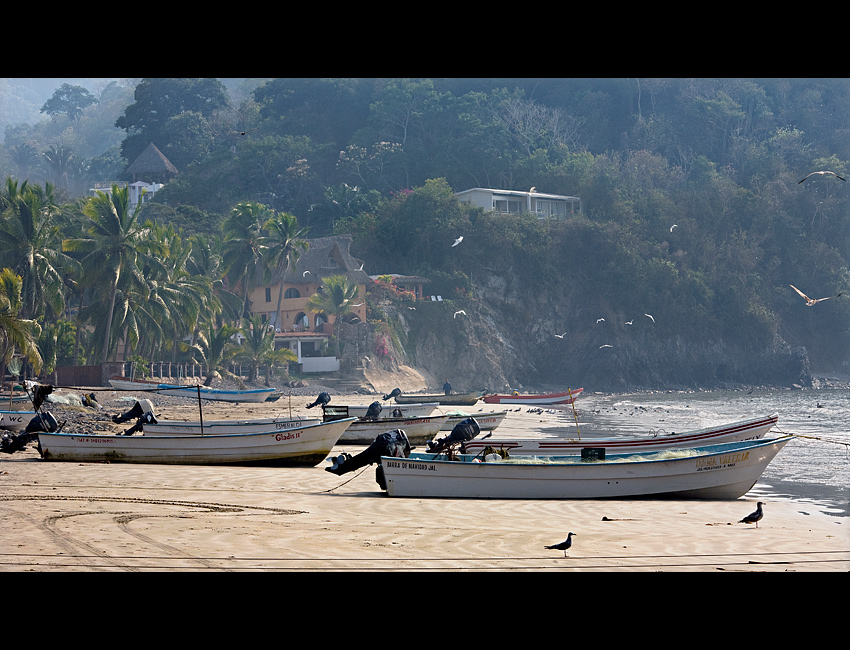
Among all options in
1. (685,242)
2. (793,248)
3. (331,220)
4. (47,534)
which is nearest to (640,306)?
(685,242)

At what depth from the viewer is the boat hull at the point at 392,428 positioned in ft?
73.6

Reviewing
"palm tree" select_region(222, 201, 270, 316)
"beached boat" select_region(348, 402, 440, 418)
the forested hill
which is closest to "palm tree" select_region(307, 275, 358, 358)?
the forested hill

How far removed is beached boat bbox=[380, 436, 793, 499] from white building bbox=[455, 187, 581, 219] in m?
55.8

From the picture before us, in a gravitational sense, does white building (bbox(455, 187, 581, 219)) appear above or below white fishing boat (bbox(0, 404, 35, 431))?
above

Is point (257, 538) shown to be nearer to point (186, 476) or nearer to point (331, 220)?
point (186, 476)

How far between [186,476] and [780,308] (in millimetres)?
66979

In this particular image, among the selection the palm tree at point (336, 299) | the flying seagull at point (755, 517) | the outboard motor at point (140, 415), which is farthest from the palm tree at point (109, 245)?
the flying seagull at point (755, 517)

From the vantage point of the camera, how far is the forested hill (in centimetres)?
6738

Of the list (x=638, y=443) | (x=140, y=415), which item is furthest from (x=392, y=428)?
(x=638, y=443)

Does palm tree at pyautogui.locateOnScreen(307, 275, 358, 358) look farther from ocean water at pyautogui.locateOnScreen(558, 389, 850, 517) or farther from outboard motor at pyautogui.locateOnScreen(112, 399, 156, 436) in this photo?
outboard motor at pyautogui.locateOnScreen(112, 399, 156, 436)

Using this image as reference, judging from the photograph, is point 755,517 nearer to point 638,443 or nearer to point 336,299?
point 638,443

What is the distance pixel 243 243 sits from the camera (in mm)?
54281

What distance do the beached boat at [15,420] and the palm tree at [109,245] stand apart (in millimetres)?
15893

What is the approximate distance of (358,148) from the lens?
78562 mm
